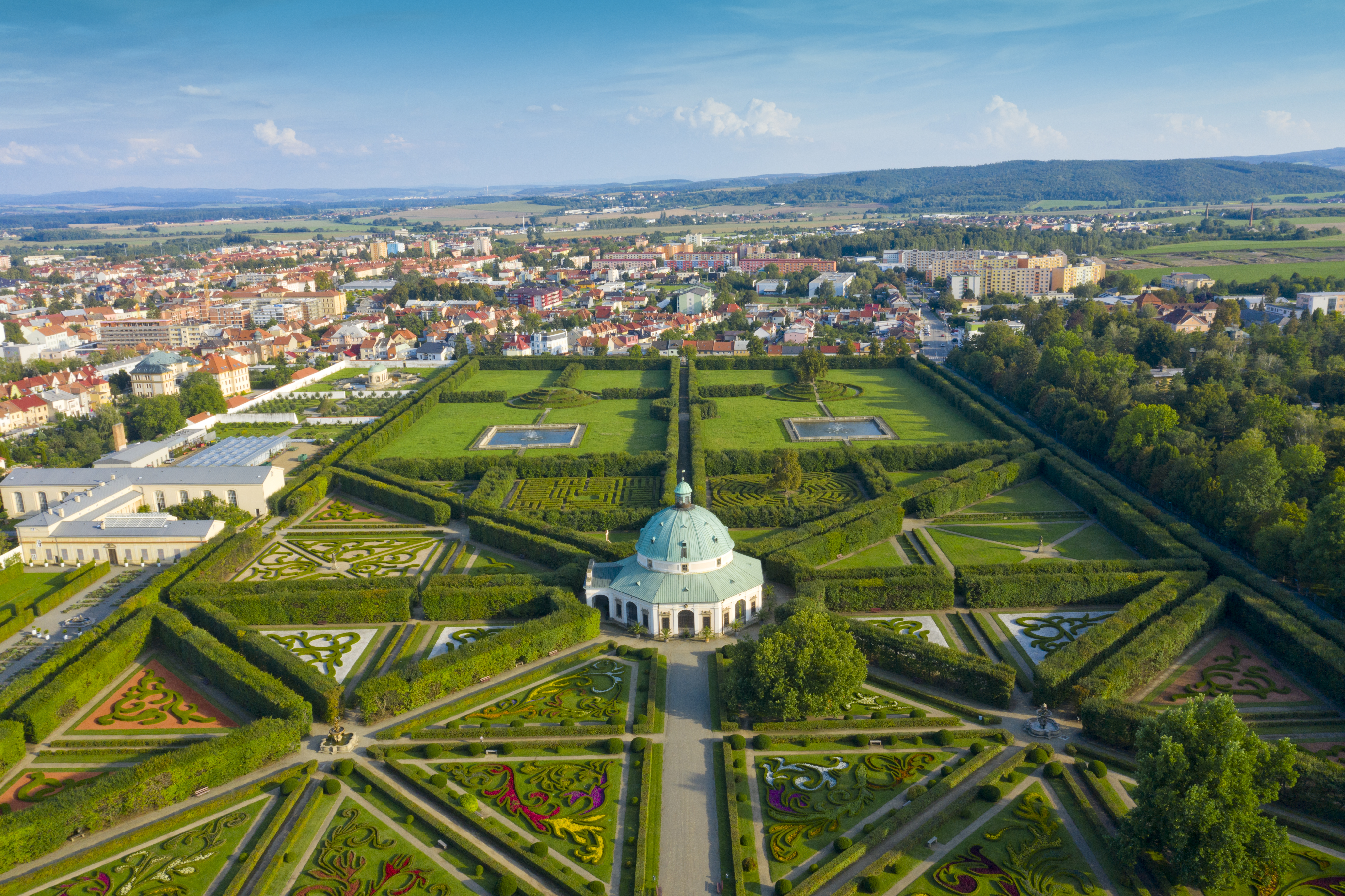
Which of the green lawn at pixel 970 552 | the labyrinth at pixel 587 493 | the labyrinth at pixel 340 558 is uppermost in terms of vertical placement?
the labyrinth at pixel 587 493

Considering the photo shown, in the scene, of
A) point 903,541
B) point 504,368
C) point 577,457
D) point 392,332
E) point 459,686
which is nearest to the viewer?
point 459,686

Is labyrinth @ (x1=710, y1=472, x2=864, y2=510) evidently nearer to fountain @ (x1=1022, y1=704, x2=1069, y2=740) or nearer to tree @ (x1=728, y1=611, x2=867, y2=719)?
tree @ (x1=728, y1=611, x2=867, y2=719)

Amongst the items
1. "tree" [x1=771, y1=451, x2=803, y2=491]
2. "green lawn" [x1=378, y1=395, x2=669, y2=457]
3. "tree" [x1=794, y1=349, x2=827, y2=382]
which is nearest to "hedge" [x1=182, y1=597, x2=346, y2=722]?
"green lawn" [x1=378, y1=395, x2=669, y2=457]

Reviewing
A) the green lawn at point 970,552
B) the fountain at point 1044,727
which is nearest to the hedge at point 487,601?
the fountain at point 1044,727

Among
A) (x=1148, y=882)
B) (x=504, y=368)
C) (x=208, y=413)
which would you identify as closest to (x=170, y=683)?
(x=1148, y=882)

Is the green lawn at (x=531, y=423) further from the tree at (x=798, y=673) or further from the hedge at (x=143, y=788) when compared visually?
the hedge at (x=143, y=788)

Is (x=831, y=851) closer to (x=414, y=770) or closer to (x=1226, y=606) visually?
(x=414, y=770)
